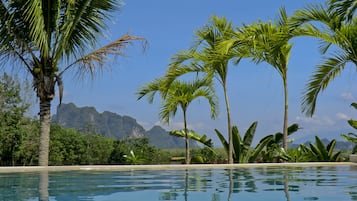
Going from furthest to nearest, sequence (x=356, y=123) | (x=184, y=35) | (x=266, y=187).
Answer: (x=184, y=35) < (x=356, y=123) < (x=266, y=187)

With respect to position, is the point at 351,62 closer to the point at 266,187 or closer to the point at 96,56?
the point at 266,187

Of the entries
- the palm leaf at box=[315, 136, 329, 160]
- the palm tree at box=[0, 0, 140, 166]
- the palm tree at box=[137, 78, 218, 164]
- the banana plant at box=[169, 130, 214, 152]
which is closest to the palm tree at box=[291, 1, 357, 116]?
the palm leaf at box=[315, 136, 329, 160]

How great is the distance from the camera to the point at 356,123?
12398 mm

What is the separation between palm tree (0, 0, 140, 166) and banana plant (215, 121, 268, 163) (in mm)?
4464

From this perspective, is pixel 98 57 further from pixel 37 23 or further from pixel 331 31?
pixel 331 31

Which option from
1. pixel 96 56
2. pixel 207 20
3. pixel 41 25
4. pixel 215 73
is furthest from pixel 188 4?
pixel 41 25

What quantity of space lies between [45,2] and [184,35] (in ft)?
15.2

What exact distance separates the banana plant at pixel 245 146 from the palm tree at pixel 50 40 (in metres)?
4.46

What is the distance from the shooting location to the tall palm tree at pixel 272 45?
31.8 feet

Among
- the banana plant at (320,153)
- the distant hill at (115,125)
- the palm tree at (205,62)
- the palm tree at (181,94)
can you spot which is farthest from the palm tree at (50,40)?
the distant hill at (115,125)

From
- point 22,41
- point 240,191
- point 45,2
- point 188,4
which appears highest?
point 188,4

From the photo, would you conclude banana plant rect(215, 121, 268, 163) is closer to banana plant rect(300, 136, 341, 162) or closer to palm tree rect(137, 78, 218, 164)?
banana plant rect(300, 136, 341, 162)

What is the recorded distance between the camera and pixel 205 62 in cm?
Answer: 1203

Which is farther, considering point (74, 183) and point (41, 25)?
point (41, 25)
